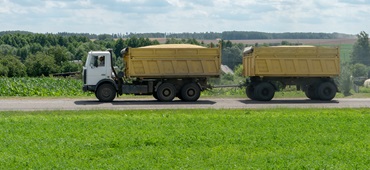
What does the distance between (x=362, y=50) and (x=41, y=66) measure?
165 ft

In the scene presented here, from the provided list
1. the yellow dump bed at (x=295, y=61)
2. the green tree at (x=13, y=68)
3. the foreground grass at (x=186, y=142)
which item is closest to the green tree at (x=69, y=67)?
the green tree at (x=13, y=68)

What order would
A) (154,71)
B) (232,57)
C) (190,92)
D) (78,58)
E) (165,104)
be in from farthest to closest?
(78,58) < (232,57) < (190,92) < (154,71) < (165,104)

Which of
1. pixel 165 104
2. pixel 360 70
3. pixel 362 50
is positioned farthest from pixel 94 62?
pixel 362 50

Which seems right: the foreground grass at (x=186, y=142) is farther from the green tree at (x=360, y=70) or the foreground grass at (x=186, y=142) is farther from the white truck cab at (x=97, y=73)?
the green tree at (x=360, y=70)

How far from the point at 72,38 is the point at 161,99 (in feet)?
444

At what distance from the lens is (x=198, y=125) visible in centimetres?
1919

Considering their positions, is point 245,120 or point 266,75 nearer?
point 245,120

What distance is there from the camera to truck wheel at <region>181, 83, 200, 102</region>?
103 ft

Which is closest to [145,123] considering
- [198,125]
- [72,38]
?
[198,125]

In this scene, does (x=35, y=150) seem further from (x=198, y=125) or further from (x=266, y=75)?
(x=266, y=75)

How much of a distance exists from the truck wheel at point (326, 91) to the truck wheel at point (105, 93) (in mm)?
9539

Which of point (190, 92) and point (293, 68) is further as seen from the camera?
point (293, 68)

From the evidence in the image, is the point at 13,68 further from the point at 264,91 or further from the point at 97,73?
the point at 264,91

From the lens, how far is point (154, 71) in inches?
1221
